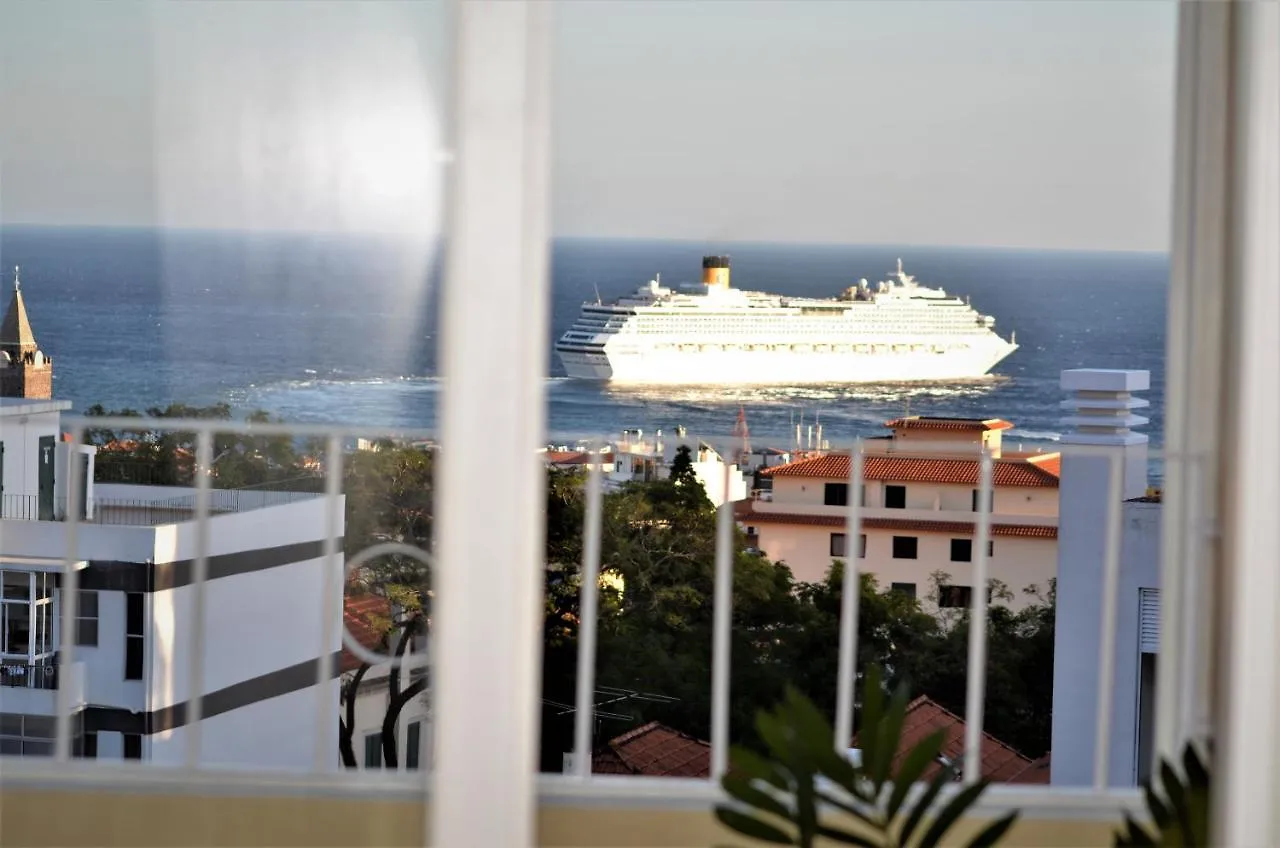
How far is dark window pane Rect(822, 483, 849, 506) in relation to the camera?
1155 centimetres

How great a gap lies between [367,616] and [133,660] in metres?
1.73

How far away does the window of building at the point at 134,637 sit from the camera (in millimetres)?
4500

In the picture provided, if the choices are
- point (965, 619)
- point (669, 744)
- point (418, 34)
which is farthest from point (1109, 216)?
point (418, 34)

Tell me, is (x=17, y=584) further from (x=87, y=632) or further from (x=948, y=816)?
(x=948, y=816)

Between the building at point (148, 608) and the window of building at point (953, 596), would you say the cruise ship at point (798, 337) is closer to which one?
the window of building at point (953, 596)

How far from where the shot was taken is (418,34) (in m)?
3.27

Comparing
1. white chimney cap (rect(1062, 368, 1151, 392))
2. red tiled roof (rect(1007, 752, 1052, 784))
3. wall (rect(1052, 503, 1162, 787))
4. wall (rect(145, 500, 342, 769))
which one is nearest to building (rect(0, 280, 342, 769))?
wall (rect(145, 500, 342, 769))

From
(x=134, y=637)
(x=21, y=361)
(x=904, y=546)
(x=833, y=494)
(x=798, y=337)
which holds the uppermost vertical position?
(x=798, y=337)

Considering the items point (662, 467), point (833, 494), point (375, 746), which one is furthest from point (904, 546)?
point (375, 746)


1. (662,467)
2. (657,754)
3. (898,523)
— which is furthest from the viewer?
(898,523)

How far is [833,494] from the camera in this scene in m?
11.7

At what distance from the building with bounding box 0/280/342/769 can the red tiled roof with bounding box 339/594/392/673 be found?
0.09m

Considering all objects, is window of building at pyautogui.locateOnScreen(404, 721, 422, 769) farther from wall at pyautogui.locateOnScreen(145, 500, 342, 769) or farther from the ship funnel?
the ship funnel

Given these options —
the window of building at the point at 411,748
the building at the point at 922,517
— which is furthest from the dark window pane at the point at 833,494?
the window of building at the point at 411,748
